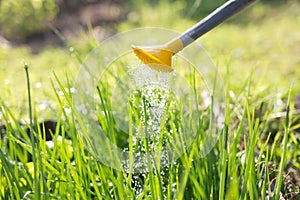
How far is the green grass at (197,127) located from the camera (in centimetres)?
111

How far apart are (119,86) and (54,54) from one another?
9.73 ft

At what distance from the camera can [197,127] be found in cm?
147

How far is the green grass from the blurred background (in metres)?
0.02

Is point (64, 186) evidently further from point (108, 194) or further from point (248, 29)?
point (248, 29)

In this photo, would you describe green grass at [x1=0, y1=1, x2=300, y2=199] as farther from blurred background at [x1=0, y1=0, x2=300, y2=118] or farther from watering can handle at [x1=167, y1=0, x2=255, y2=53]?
watering can handle at [x1=167, y1=0, x2=255, y2=53]

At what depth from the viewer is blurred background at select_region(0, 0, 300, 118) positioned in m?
4.00

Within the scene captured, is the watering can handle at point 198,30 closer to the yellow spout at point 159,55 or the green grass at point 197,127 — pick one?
the yellow spout at point 159,55

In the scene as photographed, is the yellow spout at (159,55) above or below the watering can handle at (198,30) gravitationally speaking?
below

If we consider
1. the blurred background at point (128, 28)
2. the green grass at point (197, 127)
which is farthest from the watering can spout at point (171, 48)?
the blurred background at point (128, 28)

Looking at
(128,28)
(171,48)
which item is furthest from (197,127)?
(128,28)

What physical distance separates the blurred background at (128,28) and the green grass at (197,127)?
18mm

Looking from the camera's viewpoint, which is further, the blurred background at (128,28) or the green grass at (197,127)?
the blurred background at (128,28)

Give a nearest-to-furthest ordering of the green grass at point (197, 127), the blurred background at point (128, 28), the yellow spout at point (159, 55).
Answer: the green grass at point (197, 127)
the yellow spout at point (159, 55)
the blurred background at point (128, 28)

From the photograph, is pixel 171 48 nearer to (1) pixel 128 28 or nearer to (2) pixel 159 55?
(2) pixel 159 55
